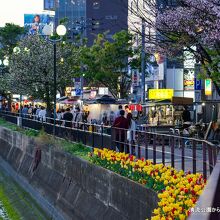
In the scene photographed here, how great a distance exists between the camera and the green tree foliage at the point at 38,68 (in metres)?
37.3

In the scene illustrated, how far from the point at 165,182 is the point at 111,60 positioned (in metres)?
45.1

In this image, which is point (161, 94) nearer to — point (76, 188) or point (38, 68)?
point (38, 68)

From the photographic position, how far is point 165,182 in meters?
8.91

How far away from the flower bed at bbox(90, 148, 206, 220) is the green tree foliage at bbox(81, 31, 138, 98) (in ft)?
131

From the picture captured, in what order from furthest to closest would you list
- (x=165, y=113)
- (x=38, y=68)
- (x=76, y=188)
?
(x=38, y=68) < (x=165, y=113) < (x=76, y=188)

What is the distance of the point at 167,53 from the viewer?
59.5ft

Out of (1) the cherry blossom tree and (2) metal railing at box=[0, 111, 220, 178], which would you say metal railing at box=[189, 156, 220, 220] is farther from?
(1) the cherry blossom tree

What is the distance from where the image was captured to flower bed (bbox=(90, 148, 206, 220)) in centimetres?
748

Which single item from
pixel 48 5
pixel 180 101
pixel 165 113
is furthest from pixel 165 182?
pixel 48 5

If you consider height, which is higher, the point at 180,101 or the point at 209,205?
the point at 180,101

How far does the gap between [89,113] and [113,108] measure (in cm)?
280

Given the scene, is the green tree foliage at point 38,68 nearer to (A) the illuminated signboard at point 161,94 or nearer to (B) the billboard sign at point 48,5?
(A) the illuminated signboard at point 161,94

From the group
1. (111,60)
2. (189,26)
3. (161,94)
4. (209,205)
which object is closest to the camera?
(209,205)

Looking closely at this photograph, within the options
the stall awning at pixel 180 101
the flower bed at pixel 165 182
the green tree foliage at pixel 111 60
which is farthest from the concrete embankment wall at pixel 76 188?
the green tree foliage at pixel 111 60
